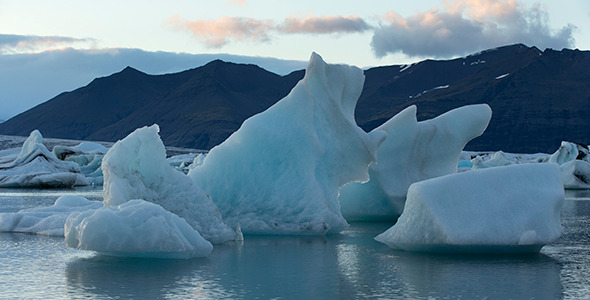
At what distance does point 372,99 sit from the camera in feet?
512

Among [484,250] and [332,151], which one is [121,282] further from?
[332,151]

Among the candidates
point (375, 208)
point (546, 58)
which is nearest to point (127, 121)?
point (546, 58)

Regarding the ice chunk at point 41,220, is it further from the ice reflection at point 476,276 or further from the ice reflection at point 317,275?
the ice reflection at point 476,276

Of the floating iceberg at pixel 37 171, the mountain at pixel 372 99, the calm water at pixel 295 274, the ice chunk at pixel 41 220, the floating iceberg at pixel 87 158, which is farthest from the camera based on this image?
the mountain at pixel 372 99

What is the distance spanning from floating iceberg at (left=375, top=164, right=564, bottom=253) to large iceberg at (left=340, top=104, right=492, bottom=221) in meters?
4.98

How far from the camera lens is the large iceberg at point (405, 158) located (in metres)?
14.6

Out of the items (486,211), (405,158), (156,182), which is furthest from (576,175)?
(156,182)

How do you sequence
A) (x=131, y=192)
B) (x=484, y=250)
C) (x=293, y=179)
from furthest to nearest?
(x=293, y=179) < (x=131, y=192) < (x=484, y=250)

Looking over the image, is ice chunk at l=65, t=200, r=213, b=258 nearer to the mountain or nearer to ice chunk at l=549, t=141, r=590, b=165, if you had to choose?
ice chunk at l=549, t=141, r=590, b=165

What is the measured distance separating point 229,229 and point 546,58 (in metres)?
131

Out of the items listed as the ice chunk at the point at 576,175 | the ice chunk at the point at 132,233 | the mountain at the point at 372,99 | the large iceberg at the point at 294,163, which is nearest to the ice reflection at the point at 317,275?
the ice chunk at the point at 132,233

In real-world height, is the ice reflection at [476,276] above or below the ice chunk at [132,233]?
below

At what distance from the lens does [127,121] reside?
459 feet

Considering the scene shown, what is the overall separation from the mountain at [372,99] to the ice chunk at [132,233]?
100 meters
